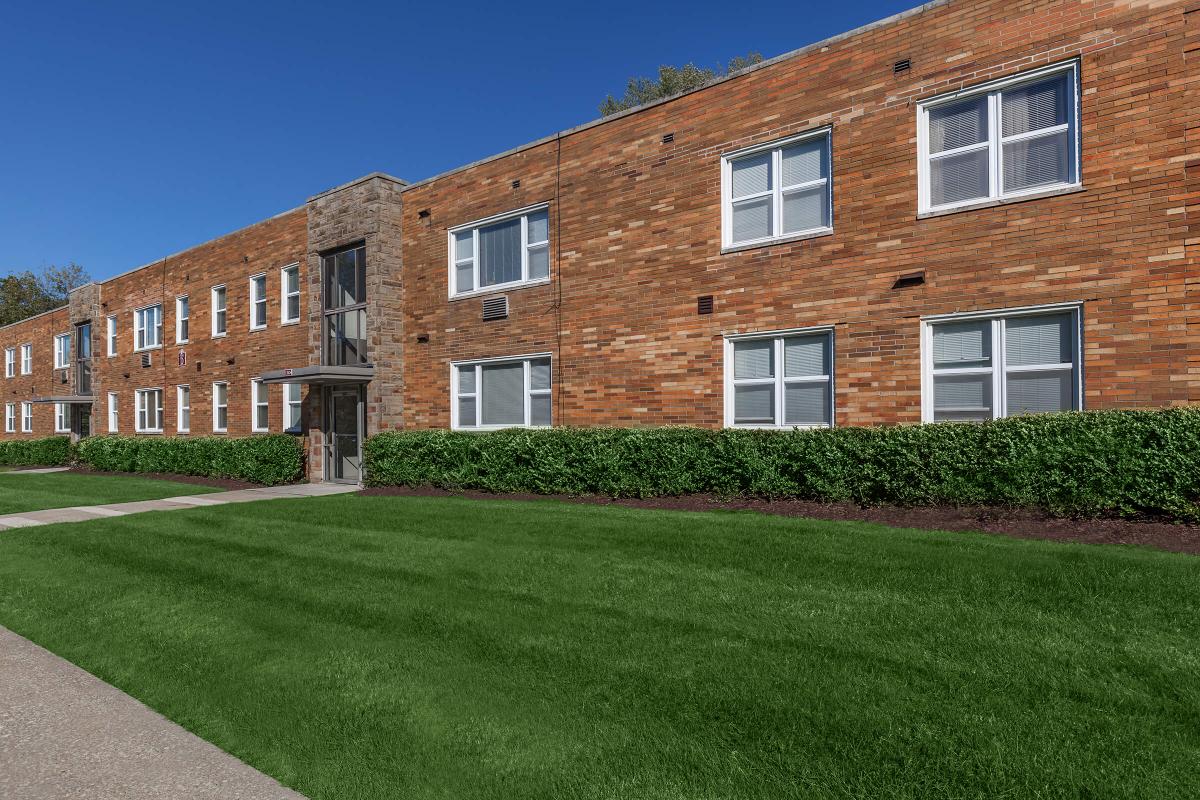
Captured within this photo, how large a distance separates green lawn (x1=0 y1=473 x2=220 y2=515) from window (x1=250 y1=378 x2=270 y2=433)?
2.89 metres

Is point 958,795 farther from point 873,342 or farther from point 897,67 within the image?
point 897,67

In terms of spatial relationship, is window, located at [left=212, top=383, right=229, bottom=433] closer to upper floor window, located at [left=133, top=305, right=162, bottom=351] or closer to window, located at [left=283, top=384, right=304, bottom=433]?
window, located at [left=283, top=384, right=304, bottom=433]

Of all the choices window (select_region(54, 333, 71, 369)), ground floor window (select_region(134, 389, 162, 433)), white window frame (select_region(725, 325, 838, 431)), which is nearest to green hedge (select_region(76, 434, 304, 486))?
ground floor window (select_region(134, 389, 162, 433))

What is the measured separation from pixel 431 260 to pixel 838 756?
14.5 m

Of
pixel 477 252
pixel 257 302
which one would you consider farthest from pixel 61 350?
pixel 477 252

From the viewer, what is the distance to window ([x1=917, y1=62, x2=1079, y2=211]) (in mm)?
9000

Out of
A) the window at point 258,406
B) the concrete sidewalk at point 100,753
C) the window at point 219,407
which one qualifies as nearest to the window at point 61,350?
the window at point 219,407

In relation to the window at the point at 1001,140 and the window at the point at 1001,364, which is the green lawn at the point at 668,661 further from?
the window at the point at 1001,140

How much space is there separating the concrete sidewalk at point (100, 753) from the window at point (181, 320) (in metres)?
21.3

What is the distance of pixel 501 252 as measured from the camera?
48.9 ft

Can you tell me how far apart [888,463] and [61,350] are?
3493 cm

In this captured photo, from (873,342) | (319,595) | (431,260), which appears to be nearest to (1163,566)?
(873,342)

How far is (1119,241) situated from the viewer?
333 inches

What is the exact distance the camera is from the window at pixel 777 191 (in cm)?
1089
